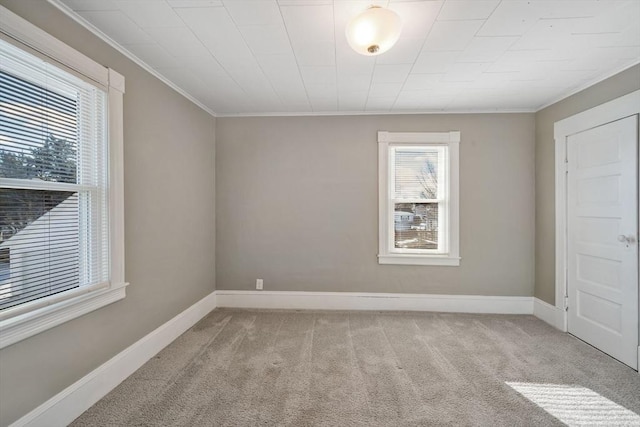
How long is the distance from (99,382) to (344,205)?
9.03 feet

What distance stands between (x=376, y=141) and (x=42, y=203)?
3102 mm

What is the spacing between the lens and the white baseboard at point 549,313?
3.00 m

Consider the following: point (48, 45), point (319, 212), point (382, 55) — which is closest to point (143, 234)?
point (48, 45)

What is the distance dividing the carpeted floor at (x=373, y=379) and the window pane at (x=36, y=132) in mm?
1512

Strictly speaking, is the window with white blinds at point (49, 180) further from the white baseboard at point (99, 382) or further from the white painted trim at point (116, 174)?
the white baseboard at point (99, 382)

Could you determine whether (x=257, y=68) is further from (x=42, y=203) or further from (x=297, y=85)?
(x=42, y=203)

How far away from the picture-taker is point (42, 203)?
1.61 metres

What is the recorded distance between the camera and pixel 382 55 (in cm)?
219

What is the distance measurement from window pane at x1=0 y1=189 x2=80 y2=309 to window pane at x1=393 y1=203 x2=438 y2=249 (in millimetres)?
3100

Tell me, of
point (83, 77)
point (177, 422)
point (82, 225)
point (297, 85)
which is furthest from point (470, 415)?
point (83, 77)

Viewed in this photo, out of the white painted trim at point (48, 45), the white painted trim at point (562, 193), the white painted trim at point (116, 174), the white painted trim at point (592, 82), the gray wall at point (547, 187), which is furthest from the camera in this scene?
the gray wall at point (547, 187)

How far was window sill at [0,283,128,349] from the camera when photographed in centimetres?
139

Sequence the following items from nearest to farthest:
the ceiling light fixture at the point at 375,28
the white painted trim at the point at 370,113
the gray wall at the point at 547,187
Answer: the ceiling light fixture at the point at 375,28
the gray wall at the point at 547,187
the white painted trim at the point at 370,113

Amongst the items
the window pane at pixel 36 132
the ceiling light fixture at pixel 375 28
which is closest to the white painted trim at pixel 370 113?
the ceiling light fixture at pixel 375 28
